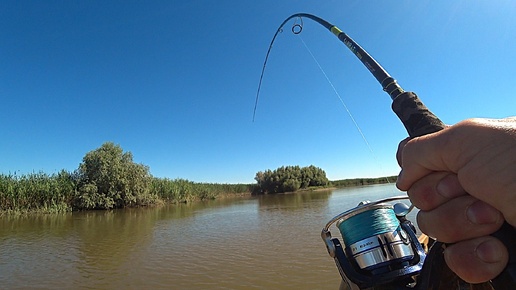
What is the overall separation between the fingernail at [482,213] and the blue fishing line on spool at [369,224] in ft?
3.19

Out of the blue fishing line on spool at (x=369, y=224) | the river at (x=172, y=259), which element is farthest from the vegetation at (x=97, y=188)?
the blue fishing line on spool at (x=369, y=224)

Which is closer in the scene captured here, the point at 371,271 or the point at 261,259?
the point at 371,271

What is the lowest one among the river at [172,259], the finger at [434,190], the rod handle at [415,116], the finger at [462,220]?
the river at [172,259]

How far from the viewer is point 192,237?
1037 centimetres

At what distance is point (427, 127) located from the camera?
3.37 ft

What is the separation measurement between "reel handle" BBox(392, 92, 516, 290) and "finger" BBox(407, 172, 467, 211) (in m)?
0.14

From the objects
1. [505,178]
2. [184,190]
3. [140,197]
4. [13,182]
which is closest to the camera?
[505,178]

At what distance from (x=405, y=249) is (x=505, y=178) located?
1.10m

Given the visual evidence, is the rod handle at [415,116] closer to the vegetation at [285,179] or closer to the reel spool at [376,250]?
the reel spool at [376,250]

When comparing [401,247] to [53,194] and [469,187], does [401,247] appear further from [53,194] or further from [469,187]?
[53,194]

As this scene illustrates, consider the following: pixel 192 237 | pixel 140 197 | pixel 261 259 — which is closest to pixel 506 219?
pixel 261 259

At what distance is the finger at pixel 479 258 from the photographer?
29.0 inches

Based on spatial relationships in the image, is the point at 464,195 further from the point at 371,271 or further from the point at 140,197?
the point at 140,197

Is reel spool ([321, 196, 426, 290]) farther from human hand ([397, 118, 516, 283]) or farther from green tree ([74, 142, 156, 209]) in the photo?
green tree ([74, 142, 156, 209])
